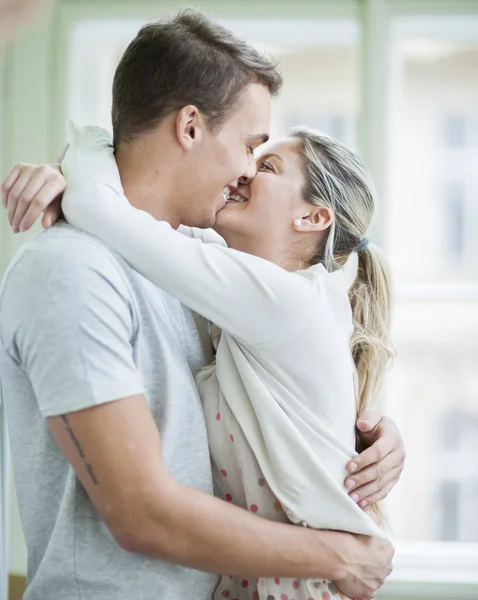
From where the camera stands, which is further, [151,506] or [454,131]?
[454,131]

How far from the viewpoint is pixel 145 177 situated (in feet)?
4.36

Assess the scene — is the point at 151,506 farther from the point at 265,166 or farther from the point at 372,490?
the point at 265,166

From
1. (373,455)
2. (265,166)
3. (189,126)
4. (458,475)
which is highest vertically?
(189,126)

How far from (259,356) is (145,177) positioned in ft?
1.28

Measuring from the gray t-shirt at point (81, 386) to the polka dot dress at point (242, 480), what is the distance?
59 mm

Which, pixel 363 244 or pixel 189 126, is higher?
pixel 189 126

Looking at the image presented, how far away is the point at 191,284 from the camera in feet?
3.84

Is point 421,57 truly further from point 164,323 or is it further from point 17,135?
point 164,323

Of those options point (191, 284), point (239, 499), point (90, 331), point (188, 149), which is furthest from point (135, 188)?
point (239, 499)

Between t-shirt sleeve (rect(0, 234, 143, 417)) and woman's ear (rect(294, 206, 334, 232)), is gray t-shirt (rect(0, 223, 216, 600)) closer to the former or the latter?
t-shirt sleeve (rect(0, 234, 143, 417))

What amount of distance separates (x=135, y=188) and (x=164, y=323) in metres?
0.27

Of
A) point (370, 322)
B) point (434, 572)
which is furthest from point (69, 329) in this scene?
point (434, 572)

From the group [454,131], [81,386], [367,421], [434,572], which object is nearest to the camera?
[81,386]

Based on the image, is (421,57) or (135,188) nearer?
(135,188)
